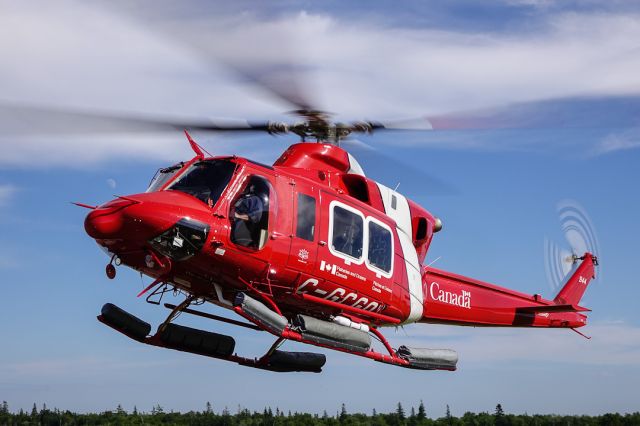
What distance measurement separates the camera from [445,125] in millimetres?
18406

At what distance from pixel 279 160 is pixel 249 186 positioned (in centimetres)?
272

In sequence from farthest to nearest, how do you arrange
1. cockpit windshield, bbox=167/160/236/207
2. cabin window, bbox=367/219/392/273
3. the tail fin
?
the tail fin
cabin window, bbox=367/219/392/273
cockpit windshield, bbox=167/160/236/207

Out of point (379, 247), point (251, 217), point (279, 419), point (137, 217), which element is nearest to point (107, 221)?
point (137, 217)

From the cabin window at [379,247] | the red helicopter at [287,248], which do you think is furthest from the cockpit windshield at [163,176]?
the cabin window at [379,247]

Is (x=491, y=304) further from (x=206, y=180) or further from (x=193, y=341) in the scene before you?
(x=206, y=180)

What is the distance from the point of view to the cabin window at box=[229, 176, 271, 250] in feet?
52.3

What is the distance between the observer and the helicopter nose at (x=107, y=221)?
597 inches

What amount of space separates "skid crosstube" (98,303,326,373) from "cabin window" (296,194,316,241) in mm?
3144

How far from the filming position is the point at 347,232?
17625mm

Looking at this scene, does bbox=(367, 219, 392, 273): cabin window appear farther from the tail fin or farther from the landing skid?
the tail fin

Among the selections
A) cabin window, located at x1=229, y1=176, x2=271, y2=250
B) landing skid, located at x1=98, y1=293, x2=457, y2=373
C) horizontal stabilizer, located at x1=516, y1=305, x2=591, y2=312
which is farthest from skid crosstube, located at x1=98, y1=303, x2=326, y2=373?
horizontal stabilizer, located at x1=516, y1=305, x2=591, y2=312

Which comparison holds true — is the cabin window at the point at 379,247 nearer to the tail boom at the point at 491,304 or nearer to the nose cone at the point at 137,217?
the tail boom at the point at 491,304

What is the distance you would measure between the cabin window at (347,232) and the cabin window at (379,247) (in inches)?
13.2

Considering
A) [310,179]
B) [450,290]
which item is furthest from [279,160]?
[450,290]
